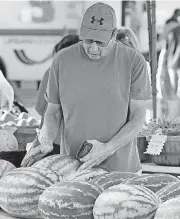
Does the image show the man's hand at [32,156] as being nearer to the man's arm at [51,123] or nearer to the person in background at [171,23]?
the man's arm at [51,123]

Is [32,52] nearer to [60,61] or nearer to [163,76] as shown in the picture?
[163,76]

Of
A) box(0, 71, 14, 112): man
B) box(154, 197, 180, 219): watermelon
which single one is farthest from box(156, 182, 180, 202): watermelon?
box(0, 71, 14, 112): man

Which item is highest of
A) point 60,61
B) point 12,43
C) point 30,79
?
point 60,61

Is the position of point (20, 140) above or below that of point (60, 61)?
below

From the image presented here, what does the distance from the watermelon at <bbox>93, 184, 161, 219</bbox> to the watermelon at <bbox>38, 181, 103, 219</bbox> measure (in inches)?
2.4

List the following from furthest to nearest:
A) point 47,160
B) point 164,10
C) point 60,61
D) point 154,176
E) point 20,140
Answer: point 164,10 < point 20,140 < point 60,61 < point 47,160 < point 154,176

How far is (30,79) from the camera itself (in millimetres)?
9109

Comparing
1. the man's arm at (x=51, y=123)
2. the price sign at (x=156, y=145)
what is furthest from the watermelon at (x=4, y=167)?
the price sign at (x=156, y=145)

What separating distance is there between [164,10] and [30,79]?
97.6 inches

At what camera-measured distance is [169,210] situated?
75.1 inches

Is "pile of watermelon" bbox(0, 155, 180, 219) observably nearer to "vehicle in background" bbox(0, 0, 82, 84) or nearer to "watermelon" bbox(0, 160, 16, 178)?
"watermelon" bbox(0, 160, 16, 178)

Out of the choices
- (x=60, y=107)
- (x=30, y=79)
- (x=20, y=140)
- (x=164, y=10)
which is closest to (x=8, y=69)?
(x=30, y=79)

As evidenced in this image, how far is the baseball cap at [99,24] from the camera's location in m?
2.82

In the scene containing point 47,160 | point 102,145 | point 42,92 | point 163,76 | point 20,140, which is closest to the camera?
point 47,160
